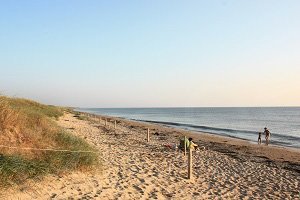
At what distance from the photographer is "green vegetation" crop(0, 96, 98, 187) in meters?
7.80

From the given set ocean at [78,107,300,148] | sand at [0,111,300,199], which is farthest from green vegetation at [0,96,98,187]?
ocean at [78,107,300,148]

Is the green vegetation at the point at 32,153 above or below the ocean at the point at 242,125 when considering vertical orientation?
above

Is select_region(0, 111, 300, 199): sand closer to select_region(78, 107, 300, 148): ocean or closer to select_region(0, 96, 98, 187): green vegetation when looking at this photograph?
select_region(0, 96, 98, 187): green vegetation

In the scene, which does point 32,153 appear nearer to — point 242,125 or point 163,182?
point 163,182

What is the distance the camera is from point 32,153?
367 inches

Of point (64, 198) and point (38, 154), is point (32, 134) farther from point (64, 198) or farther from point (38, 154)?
point (64, 198)

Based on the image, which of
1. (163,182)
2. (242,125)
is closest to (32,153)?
(163,182)

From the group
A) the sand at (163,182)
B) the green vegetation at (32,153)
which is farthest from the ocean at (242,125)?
the green vegetation at (32,153)

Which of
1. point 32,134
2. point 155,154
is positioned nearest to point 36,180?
point 32,134

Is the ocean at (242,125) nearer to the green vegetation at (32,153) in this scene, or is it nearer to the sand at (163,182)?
the sand at (163,182)

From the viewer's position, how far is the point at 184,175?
1238 centimetres

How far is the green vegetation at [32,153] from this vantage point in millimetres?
7801

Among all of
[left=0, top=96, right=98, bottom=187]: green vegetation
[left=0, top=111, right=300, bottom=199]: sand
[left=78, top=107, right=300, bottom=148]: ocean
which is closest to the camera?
[left=0, top=96, right=98, bottom=187]: green vegetation

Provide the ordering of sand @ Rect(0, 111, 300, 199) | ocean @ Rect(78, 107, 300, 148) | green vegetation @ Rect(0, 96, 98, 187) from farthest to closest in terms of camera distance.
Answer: ocean @ Rect(78, 107, 300, 148), sand @ Rect(0, 111, 300, 199), green vegetation @ Rect(0, 96, 98, 187)
